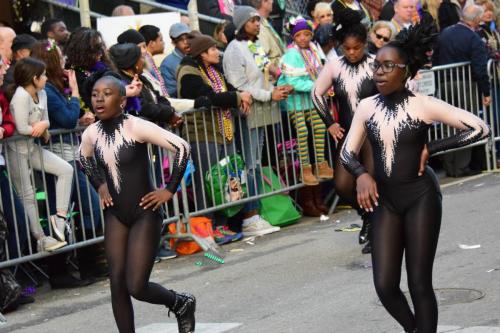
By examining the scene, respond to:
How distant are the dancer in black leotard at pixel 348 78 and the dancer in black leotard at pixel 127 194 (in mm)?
2773

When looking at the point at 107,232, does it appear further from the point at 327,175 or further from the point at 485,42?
the point at 485,42

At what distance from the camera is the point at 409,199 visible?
21.4 feet

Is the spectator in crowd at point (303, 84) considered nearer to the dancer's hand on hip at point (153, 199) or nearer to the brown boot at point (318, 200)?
the brown boot at point (318, 200)

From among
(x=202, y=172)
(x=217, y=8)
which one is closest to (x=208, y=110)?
(x=202, y=172)

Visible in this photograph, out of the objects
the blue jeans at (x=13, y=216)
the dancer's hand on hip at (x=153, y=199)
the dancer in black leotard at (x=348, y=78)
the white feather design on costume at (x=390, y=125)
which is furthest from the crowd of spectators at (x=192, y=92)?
the white feather design on costume at (x=390, y=125)

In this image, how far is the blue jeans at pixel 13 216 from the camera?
9.90 m

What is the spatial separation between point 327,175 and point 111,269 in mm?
6023

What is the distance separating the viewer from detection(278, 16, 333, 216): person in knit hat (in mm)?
12734

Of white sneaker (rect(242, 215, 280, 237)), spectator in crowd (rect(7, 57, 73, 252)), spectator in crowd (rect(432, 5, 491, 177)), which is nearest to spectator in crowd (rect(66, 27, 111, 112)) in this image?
spectator in crowd (rect(7, 57, 73, 252))

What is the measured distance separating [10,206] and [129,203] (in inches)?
112

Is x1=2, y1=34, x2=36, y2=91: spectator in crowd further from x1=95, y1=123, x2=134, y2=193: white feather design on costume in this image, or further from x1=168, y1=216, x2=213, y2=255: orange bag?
x1=95, y1=123, x2=134, y2=193: white feather design on costume

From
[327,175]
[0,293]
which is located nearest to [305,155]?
[327,175]

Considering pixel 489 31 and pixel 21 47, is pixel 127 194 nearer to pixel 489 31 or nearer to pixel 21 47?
pixel 21 47

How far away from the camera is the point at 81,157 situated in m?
7.73
